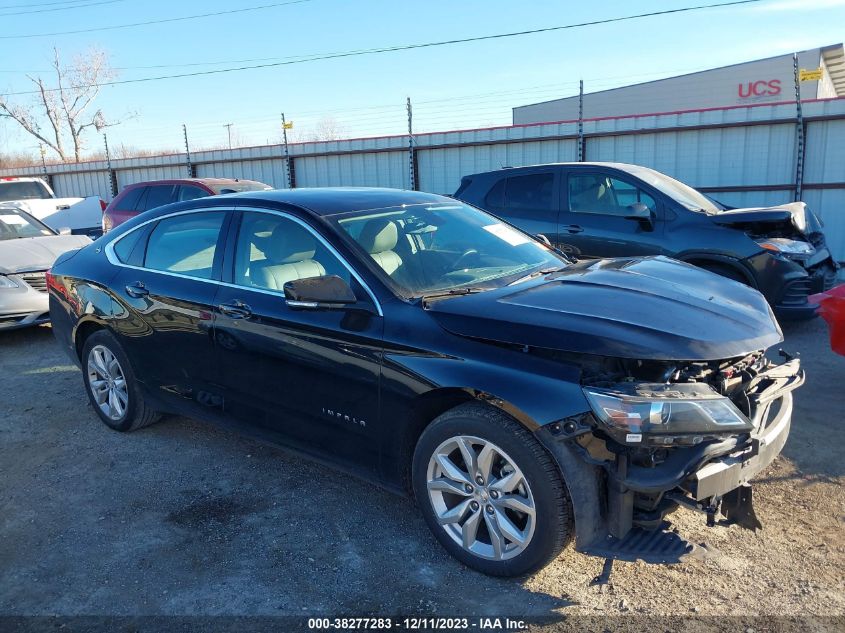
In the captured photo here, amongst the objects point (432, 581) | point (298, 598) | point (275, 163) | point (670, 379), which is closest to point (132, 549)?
point (298, 598)

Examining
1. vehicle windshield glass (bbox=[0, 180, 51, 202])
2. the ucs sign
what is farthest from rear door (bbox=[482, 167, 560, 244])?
the ucs sign

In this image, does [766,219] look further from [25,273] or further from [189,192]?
[189,192]

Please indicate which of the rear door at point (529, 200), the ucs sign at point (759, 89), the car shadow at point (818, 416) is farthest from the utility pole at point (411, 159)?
the ucs sign at point (759, 89)

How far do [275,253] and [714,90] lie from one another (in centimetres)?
3303

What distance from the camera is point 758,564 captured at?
3.07 m

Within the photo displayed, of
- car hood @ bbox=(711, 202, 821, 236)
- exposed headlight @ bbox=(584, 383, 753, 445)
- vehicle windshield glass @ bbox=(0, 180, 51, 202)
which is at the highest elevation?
vehicle windshield glass @ bbox=(0, 180, 51, 202)

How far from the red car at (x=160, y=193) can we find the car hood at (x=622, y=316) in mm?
8351

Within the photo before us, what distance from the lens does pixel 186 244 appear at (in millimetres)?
4289

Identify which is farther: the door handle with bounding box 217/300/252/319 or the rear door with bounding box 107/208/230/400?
the rear door with bounding box 107/208/230/400

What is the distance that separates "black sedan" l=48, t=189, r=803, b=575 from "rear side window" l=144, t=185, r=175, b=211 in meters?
6.86

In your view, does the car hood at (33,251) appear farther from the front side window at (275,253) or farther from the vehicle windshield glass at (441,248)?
the vehicle windshield glass at (441,248)

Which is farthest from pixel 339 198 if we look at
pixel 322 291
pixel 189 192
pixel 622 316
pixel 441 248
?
pixel 189 192

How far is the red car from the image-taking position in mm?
10883

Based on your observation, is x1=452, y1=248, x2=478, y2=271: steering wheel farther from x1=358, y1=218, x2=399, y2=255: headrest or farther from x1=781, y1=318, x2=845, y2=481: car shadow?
x1=781, y1=318, x2=845, y2=481: car shadow
